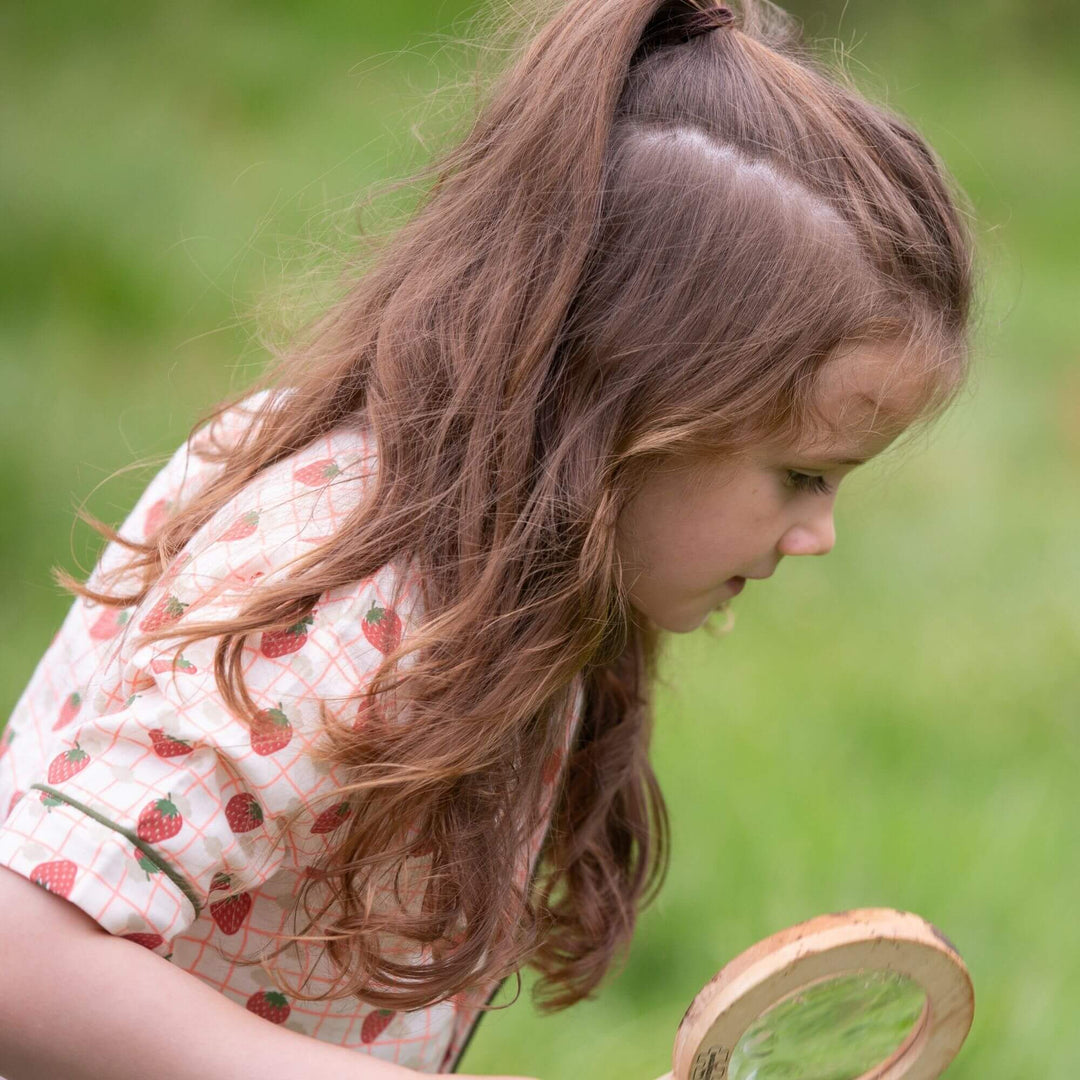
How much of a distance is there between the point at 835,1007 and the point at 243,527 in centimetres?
60

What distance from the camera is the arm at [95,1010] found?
0.95m

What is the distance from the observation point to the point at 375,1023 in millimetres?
1281

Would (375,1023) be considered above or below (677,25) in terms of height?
below

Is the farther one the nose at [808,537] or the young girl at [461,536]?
the nose at [808,537]

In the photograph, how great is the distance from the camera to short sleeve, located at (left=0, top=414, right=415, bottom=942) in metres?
0.96

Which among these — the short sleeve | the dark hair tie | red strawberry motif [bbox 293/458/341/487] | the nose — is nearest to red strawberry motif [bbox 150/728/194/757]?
the short sleeve

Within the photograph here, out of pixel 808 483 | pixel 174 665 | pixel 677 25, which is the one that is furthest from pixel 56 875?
pixel 677 25

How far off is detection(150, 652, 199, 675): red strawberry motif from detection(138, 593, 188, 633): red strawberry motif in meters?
0.05

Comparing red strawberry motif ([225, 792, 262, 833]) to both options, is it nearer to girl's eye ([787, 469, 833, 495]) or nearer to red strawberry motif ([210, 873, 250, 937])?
red strawberry motif ([210, 873, 250, 937])

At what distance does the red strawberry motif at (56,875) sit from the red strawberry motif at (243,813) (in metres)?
0.11

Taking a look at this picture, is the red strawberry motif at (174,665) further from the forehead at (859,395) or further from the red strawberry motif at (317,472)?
the forehead at (859,395)

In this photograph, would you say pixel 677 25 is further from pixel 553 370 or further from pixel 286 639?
pixel 286 639

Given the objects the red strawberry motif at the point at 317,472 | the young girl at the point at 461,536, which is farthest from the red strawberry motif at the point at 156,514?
the red strawberry motif at the point at 317,472

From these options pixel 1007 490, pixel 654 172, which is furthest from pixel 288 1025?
pixel 1007 490
